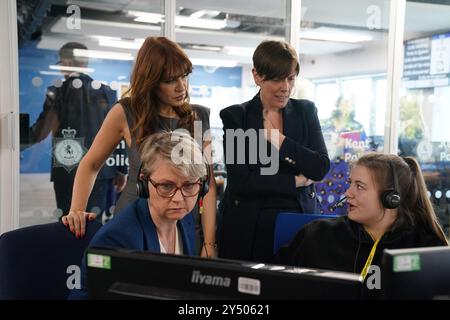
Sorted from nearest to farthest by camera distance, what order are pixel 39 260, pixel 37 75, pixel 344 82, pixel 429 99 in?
pixel 39 260
pixel 37 75
pixel 344 82
pixel 429 99

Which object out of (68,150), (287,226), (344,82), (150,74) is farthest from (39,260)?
(344,82)

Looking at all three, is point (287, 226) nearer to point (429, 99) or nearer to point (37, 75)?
point (37, 75)

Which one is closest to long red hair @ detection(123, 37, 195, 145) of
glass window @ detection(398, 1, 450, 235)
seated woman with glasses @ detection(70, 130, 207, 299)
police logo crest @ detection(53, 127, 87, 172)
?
seated woman with glasses @ detection(70, 130, 207, 299)

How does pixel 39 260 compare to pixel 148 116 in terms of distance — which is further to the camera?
pixel 148 116

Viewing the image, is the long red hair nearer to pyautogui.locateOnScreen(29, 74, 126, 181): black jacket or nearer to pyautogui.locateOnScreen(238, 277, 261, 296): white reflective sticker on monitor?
pyautogui.locateOnScreen(238, 277, 261, 296): white reflective sticker on monitor

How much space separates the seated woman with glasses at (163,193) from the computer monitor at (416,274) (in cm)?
67

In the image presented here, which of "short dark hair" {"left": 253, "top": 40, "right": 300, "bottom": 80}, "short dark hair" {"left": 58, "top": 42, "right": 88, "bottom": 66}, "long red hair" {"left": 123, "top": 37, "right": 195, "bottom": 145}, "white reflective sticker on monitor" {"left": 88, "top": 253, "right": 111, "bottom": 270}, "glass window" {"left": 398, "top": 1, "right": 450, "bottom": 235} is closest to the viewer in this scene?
"white reflective sticker on monitor" {"left": 88, "top": 253, "right": 111, "bottom": 270}

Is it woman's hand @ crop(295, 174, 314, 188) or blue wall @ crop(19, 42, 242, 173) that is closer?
woman's hand @ crop(295, 174, 314, 188)

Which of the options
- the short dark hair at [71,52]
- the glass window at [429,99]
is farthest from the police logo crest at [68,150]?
the glass window at [429,99]

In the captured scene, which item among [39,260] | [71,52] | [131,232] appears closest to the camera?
[131,232]

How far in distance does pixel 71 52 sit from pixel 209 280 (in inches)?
122

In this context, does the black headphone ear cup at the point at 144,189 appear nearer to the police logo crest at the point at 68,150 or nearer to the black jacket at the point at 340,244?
the black jacket at the point at 340,244

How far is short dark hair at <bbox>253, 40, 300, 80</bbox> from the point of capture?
1964mm

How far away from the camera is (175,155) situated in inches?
53.4
